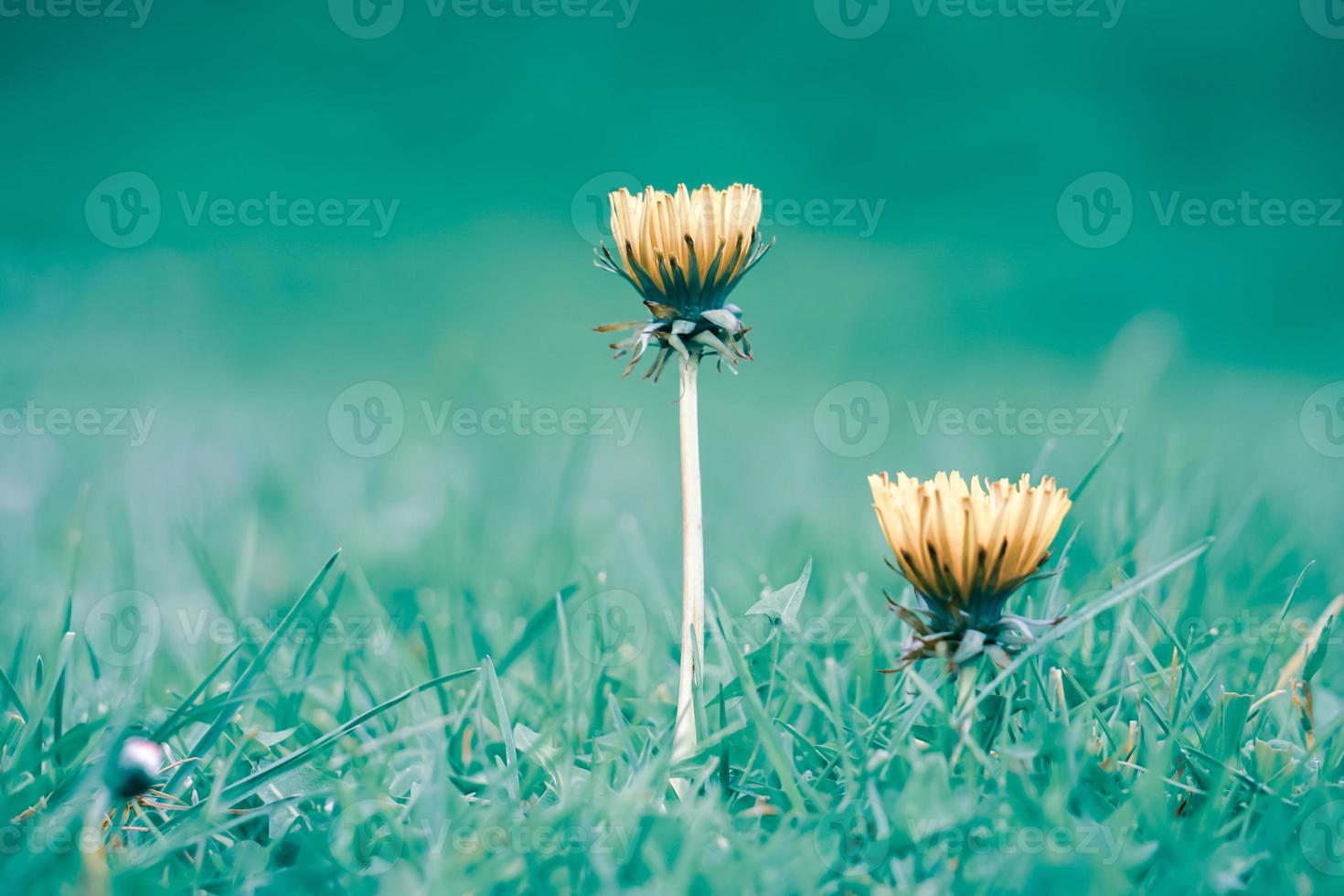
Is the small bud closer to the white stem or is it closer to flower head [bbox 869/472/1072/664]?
the white stem

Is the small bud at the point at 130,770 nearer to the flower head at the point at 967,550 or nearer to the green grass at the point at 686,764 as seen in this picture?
the green grass at the point at 686,764

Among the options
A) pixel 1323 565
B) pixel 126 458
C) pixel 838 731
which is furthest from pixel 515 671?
pixel 1323 565

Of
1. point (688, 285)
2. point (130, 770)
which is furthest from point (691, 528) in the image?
point (130, 770)

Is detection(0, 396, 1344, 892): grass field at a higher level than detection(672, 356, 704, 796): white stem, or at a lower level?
lower

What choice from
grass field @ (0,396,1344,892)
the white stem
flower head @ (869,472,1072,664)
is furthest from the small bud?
flower head @ (869,472,1072,664)

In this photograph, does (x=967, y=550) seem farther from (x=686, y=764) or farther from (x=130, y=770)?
(x=130, y=770)

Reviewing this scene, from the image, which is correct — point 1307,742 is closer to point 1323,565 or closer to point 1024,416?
point 1323,565
